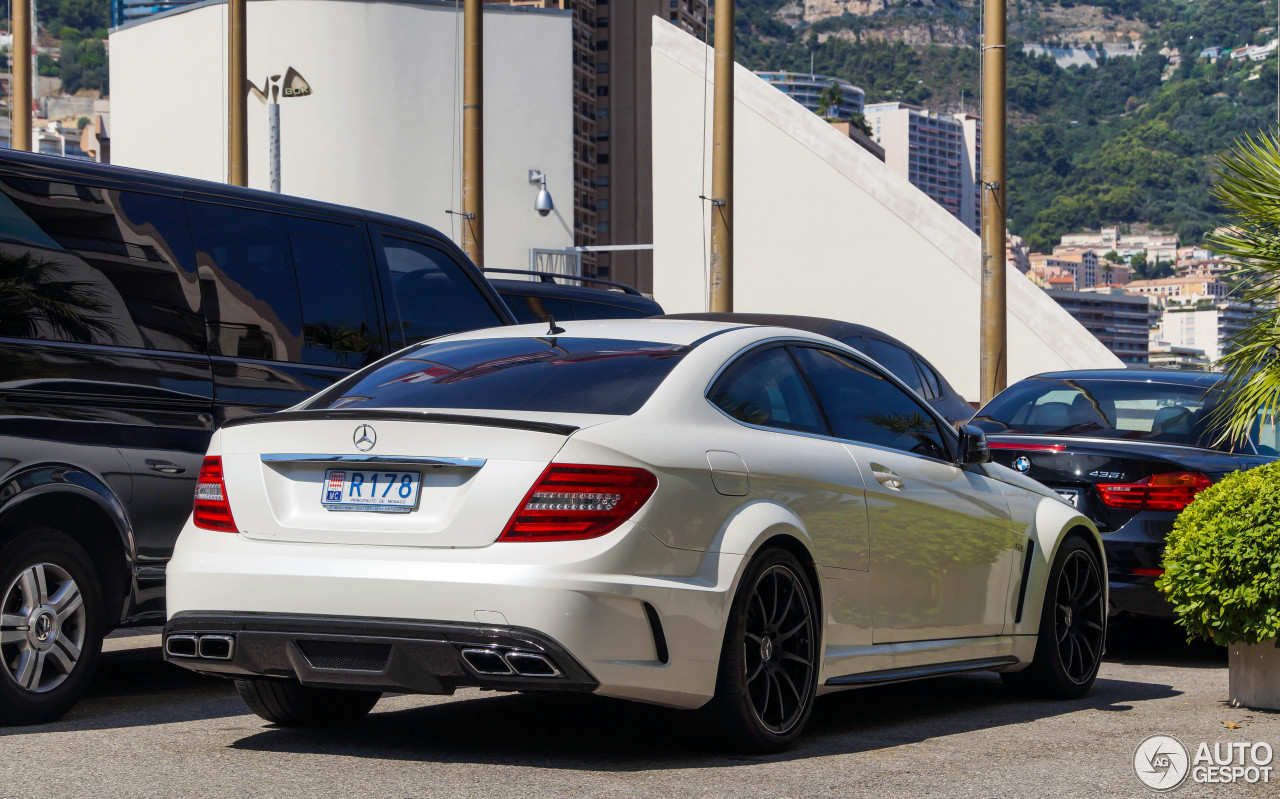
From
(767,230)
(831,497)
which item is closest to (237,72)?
(831,497)

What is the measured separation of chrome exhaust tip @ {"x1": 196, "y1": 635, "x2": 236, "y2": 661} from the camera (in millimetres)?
5168

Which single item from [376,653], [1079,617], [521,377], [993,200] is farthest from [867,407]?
[993,200]

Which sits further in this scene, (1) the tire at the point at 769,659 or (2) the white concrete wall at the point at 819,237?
(2) the white concrete wall at the point at 819,237

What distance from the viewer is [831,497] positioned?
5820 mm

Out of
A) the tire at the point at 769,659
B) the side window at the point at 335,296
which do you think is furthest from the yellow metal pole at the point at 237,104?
the tire at the point at 769,659

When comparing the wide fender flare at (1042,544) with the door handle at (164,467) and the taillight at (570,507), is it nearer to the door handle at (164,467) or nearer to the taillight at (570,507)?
the taillight at (570,507)

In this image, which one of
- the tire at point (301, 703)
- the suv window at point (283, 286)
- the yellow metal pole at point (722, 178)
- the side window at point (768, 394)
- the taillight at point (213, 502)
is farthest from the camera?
the yellow metal pole at point (722, 178)

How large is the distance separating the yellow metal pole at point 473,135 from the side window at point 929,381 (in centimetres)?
771

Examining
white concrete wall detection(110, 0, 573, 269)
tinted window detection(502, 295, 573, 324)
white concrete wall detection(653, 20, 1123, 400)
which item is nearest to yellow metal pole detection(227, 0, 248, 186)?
tinted window detection(502, 295, 573, 324)

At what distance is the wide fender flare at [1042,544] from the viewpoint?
23.3 ft

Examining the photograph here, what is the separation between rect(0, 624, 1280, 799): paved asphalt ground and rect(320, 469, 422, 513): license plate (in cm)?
83

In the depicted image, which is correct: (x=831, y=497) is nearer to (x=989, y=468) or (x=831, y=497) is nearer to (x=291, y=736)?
(x=989, y=468)

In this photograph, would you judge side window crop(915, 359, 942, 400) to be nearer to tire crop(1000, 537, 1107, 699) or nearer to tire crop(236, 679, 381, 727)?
tire crop(1000, 537, 1107, 699)

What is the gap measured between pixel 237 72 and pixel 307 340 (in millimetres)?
11754
